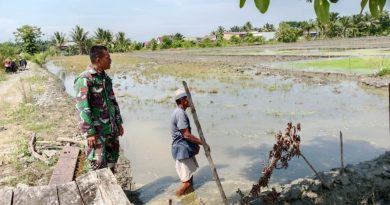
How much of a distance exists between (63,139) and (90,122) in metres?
3.82

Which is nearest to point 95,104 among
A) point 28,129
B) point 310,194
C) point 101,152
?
point 101,152

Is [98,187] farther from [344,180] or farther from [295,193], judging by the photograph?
[344,180]

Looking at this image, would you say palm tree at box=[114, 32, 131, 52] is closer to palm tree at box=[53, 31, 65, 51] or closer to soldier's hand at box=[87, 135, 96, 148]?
palm tree at box=[53, 31, 65, 51]

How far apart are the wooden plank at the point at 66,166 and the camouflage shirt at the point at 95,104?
4.56ft

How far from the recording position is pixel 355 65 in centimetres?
2011

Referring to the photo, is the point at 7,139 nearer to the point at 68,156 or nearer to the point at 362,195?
the point at 68,156

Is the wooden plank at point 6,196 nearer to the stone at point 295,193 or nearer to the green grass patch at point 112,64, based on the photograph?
the stone at point 295,193

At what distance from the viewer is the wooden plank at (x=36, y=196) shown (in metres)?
3.22

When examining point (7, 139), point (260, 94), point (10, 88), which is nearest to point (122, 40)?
point (10, 88)

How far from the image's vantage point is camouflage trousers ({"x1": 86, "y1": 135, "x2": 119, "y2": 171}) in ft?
14.4

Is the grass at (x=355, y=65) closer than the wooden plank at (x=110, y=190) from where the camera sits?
No

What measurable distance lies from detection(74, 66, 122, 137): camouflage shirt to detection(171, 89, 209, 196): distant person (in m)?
0.73

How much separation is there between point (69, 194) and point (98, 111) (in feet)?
3.88

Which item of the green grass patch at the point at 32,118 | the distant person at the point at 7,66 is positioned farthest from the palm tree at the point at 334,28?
the green grass patch at the point at 32,118
